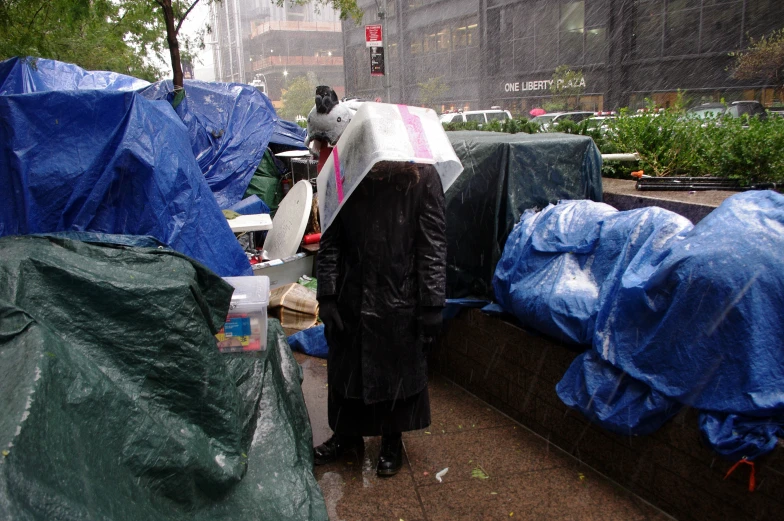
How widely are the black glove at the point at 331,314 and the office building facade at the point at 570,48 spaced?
51.9 ft

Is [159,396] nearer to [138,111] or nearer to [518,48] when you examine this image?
[138,111]

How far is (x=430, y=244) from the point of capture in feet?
10.1

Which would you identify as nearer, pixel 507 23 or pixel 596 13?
pixel 596 13

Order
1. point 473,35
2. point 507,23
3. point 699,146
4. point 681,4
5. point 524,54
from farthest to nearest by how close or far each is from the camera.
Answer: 1. point 473,35
2. point 507,23
3. point 524,54
4. point 681,4
5. point 699,146

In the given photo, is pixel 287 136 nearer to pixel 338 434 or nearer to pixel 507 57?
pixel 338 434

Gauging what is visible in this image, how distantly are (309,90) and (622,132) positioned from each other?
64.0 m

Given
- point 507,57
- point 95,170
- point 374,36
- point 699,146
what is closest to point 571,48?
point 507,57

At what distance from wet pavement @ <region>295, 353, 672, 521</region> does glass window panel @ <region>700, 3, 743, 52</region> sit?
27894 mm

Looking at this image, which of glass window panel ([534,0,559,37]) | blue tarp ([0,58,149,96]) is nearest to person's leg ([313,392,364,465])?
blue tarp ([0,58,149,96])

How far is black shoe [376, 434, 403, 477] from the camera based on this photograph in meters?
3.31

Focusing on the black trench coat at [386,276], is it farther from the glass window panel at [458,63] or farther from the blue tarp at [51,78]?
the glass window panel at [458,63]

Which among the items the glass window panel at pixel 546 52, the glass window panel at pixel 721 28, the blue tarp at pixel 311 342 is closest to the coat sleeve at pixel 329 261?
the blue tarp at pixel 311 342

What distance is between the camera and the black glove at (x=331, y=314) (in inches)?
122

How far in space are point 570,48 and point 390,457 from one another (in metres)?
32.9
